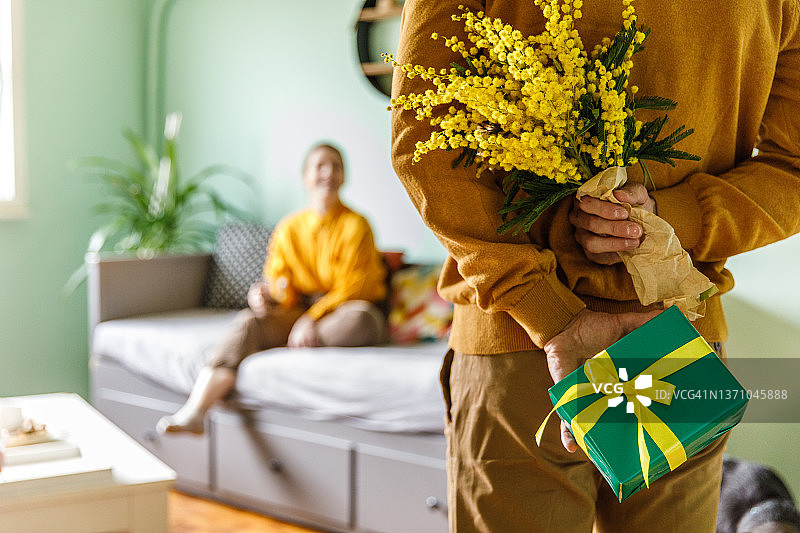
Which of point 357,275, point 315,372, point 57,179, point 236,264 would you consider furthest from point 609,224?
point 57,179

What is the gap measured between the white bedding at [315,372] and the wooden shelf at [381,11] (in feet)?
4.35

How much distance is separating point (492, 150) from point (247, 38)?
3391 millimetres

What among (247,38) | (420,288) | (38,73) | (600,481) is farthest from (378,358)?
(38,73)

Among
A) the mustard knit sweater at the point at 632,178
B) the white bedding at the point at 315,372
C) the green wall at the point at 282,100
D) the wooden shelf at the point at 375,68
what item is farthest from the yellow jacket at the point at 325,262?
the mustard knit sweater at the point at 632,178


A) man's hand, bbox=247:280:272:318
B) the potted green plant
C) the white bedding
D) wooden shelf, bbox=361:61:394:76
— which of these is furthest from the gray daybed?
wooden shelf, bbox=361:61:394:76

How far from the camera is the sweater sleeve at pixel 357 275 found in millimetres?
3025

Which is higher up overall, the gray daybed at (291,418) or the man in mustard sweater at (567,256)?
the man in mustard sweater at (567,256)

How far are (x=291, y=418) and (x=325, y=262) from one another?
0.65 metres

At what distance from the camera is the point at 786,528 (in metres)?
1.98

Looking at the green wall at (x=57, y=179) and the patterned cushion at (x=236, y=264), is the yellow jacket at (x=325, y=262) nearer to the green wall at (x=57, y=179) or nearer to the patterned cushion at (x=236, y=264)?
the patterned cushion at (x=236, y=264)

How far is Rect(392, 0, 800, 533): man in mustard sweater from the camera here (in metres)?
0.95

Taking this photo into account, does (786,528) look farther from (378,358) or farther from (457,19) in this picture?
(457,19)

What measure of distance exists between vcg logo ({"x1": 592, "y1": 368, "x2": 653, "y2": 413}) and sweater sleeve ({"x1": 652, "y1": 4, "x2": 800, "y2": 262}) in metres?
0.21

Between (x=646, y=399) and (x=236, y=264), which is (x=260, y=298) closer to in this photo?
(x=236, y=264)
